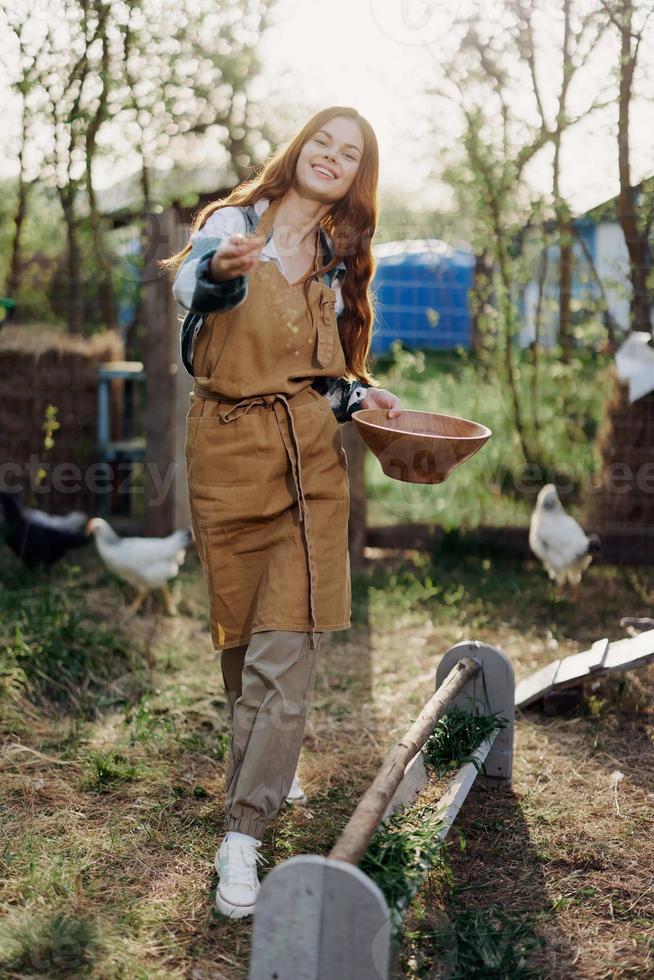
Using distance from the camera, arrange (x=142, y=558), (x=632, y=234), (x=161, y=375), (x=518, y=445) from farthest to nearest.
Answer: (x=518, y=445) < (x=161, y=375) < (x=632, y=234) < (x=142, y=558)

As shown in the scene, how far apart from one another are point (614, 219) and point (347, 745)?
3.70m

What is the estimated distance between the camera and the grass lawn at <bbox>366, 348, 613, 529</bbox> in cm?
611

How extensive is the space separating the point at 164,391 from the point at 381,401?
3.31 metres

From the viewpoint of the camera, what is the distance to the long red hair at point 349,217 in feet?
8.39

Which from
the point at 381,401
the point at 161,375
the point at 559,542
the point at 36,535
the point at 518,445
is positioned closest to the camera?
the point at 381,401

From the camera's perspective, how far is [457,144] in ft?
19.7

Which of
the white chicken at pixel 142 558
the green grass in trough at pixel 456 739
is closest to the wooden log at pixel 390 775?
the green grass in trough at pixel 456 739

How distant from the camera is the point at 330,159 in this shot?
2521 millimetres

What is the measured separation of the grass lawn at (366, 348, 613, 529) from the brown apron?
3407mm

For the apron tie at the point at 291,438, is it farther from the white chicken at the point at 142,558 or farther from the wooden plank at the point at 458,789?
the white chicken at the point at 142,558

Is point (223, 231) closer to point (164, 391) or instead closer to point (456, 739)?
point (456, 739)

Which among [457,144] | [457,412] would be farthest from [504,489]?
[457,144]

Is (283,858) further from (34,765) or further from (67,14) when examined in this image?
(67,14)

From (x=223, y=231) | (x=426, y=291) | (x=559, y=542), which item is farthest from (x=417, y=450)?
(x=426, y=291)
